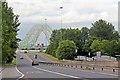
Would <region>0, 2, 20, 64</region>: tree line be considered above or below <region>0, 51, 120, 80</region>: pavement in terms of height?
above

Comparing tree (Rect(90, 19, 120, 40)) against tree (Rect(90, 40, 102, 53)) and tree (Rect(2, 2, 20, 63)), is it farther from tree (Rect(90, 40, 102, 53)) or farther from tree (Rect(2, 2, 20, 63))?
tree (Rect(2, 2, 20, 63))

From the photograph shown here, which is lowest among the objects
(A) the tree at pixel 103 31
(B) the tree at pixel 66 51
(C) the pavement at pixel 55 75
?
(C) the pavement at pixel 55 75

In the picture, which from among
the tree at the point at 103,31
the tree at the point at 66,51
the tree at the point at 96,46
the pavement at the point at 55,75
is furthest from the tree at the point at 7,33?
the tree at the point at 103,31

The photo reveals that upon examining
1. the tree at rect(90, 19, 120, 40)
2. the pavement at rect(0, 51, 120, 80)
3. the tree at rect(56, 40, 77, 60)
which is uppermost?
the tree at rect(90, 19, 120, 40)

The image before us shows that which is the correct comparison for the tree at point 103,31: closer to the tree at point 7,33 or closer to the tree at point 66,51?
the tree at point 66,51

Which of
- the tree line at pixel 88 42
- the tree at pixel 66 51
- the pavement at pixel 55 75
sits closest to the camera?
the pavement at pixel 55 75

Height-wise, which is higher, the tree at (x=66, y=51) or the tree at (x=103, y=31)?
the tree at (x=103, y=31)

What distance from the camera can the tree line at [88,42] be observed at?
13800cm

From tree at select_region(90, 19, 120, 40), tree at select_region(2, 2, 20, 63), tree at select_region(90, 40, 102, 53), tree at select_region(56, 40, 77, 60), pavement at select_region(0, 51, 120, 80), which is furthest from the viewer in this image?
tree at select_region(90, 19, 120, 40)

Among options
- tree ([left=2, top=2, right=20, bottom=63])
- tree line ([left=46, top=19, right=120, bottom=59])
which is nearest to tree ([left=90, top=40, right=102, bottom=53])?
tree line ([left=46, top=19, right=120, bottom=59])

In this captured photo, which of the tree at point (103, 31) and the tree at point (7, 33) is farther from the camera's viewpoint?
the tree at point (103, 31)

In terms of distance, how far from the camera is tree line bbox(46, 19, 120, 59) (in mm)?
138000

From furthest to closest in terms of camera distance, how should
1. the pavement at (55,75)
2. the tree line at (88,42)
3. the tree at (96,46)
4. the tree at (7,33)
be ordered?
the tree at (96,46)
the tree line at (88,42)
the tree at (7,33)
the pavement at (55,75)

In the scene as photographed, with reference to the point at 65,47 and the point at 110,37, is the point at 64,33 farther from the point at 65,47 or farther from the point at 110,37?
the point at 65,47
